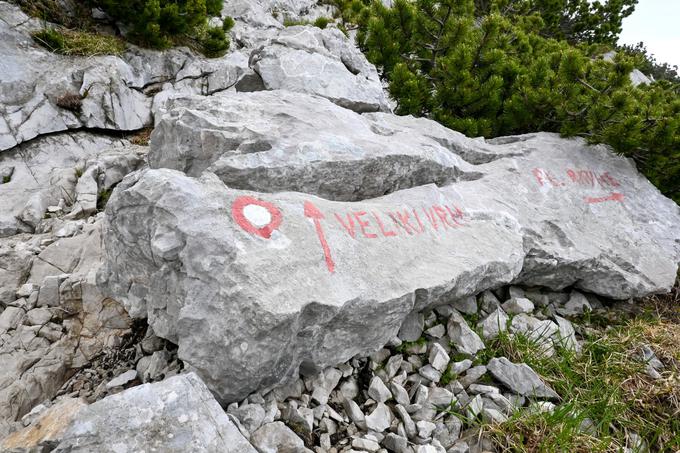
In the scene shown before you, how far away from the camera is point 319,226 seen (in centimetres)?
347

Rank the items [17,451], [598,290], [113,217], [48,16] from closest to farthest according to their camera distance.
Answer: [17,451] < [113,217] < [598,290] < [48,16]

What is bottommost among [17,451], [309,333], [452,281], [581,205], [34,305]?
[34,305]

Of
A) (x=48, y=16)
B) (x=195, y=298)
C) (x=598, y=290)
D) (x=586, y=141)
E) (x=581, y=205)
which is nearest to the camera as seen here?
(x=195, y=298)

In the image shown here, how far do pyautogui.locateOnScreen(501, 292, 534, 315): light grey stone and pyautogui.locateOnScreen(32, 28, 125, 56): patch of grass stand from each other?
29.5 ft

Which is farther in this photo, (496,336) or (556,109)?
(556,109)

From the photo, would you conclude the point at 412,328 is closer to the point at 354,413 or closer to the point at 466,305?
the point at 466,305

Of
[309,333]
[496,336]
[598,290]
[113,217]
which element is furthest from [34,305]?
[598,290]

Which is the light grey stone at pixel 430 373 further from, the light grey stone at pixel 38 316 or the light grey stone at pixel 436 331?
the light grey stone at pixel 38 316

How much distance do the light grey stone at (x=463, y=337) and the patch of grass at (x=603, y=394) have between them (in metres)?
0.15

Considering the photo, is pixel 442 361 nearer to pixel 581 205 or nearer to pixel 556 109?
pixel 581 205

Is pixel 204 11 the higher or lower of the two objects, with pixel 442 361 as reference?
higher

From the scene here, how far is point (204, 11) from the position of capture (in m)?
9.52

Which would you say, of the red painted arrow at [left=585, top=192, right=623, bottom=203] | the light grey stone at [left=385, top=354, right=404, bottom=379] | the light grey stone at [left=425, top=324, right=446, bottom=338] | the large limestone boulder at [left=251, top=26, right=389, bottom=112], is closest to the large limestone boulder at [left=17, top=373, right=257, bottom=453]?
the light grey stone at [left=385, top=354, right=404, bottom=379]

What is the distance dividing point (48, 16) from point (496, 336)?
10369 millimetres
